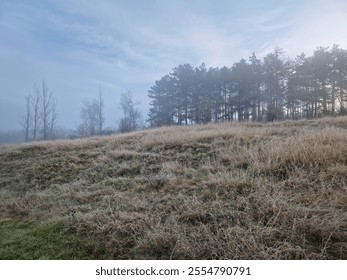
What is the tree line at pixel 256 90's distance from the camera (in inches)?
1348

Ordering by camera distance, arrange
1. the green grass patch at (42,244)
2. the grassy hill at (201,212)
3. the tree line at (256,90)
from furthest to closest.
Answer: the tree line at (256,90)
the green grass patch at (42,244)
the grassy hill at (201,212)

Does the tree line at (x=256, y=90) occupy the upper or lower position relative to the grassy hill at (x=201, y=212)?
upper

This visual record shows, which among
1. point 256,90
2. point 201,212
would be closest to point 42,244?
point 201,212

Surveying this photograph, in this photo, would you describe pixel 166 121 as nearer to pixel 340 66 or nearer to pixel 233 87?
pixel 233 87

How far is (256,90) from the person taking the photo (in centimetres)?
3825

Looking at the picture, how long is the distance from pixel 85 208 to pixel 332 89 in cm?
3744

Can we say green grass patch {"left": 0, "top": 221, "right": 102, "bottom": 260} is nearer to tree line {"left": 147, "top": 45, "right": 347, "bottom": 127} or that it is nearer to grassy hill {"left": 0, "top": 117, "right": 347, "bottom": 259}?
grassy hill {"left": 0, "top": 117, "right": 347, "bottom": 259}

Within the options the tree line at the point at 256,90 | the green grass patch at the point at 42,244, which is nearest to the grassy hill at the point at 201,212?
the green grass patch at the point at 42,244

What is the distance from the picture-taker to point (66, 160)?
34.2 ft

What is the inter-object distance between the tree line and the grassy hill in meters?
26.5

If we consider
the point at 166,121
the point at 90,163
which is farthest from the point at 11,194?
the point at 166,121

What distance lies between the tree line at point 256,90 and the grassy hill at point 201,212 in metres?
26.5

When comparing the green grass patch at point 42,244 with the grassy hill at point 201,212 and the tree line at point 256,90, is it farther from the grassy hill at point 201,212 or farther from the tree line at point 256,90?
the tree line at point 256,90

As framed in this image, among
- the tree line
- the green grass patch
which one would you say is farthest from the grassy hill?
the tree line
